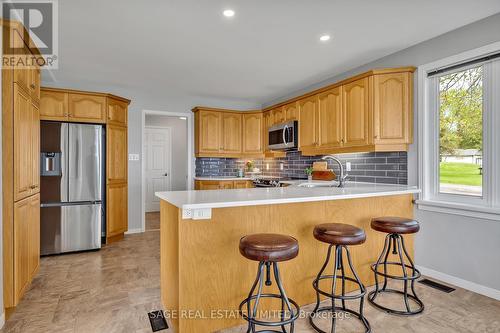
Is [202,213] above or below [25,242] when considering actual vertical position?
above

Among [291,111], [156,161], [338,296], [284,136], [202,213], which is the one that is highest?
[291,111]

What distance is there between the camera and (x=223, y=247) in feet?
6.61

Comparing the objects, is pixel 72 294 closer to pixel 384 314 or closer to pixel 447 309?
pixel 384 314

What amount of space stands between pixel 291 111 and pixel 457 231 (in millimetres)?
2754

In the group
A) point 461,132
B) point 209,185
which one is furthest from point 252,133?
point 461,132

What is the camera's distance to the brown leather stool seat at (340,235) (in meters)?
1.97

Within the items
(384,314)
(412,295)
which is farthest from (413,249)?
(384,314)

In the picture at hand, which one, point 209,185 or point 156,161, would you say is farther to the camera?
point 156,161

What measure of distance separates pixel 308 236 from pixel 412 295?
1112 mm

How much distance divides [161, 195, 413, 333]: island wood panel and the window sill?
90 centimetres

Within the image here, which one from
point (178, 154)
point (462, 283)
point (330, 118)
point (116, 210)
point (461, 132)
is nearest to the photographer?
point (462, 283)

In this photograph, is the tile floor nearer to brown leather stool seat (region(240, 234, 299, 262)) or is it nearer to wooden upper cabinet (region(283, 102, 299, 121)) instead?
brown leather stool seat (region(240, 234, 299, 262))

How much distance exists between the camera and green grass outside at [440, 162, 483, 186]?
2.70m

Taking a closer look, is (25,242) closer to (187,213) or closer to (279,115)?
(187,213)
